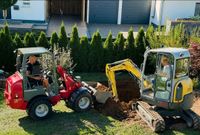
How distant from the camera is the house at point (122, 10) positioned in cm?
2544

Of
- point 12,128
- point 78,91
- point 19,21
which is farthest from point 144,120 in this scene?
point 19,21

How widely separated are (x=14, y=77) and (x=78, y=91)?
2125 millimetres

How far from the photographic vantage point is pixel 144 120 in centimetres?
1041

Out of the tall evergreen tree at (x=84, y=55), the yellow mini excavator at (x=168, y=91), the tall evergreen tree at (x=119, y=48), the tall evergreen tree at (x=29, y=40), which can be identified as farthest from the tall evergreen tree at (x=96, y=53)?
the yellow mini excavator at (x=168, y=91)

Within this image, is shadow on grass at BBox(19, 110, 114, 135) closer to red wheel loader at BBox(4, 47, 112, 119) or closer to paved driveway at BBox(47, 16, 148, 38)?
red wheel loader at BBox(4, 47, 112, 119)

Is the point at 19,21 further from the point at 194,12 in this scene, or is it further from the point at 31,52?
the point at 31,52

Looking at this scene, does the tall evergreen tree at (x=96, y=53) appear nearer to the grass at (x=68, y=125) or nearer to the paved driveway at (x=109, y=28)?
the grass at (x=68, y=125)

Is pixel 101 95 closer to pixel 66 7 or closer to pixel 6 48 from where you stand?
pixel 6 48

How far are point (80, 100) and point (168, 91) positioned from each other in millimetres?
2899

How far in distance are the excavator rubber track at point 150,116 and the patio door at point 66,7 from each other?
74.5 ft

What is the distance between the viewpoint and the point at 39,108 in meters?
10.3

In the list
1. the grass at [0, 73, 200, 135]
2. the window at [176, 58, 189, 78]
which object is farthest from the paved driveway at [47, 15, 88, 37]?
the window at [176, 58, 189, 78]

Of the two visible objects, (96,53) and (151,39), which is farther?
(96,53)

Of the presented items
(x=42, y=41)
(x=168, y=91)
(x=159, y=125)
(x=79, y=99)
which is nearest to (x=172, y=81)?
(x=168, y=91)
